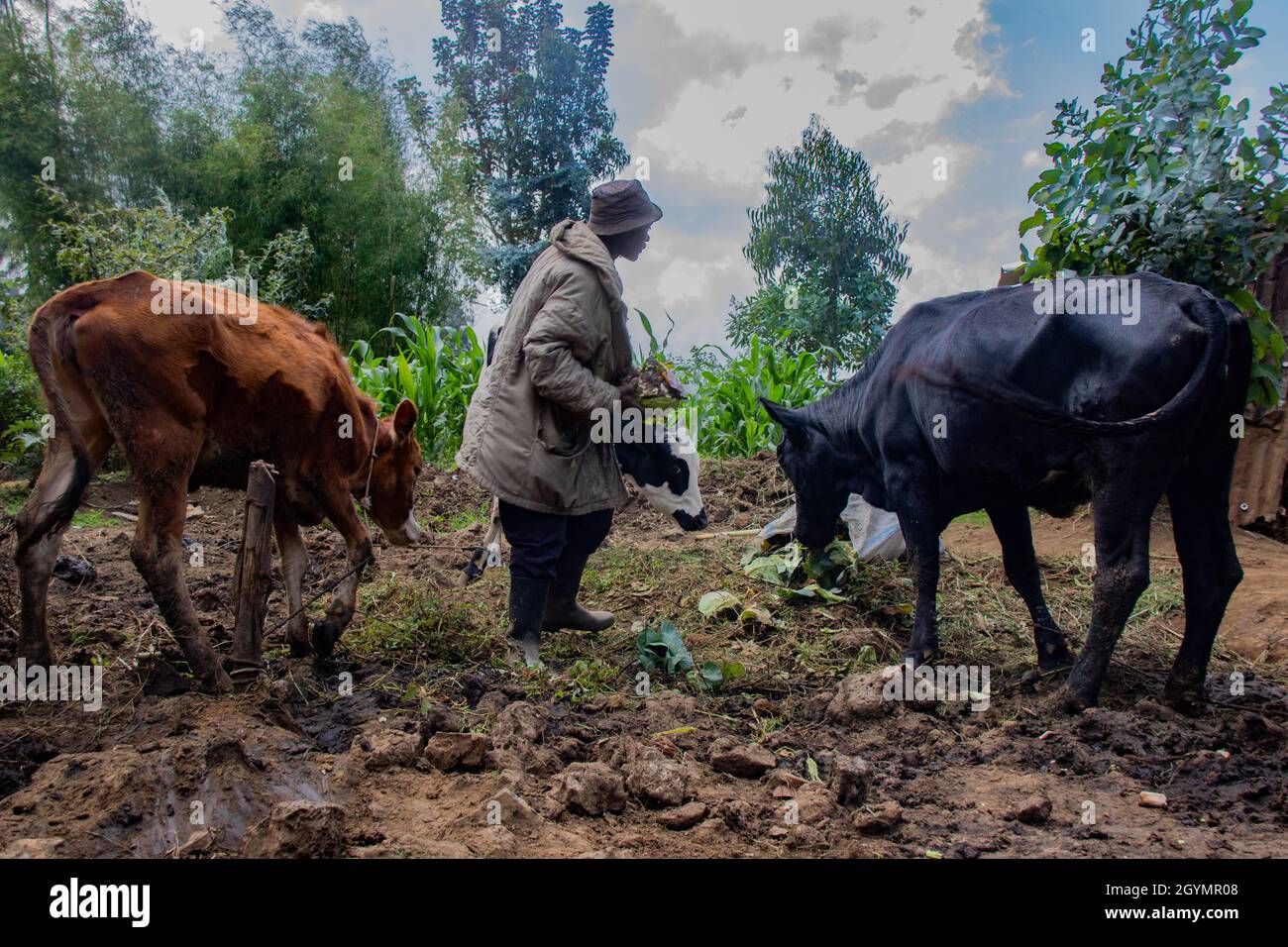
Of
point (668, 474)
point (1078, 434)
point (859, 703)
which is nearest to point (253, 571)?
point (668, 474)

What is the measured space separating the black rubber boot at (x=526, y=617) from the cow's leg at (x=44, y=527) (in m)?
1.86

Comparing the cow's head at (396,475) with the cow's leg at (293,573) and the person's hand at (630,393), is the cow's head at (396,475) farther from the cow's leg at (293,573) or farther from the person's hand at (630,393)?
the person's hand at (630,393)

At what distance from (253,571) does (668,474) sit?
200cm

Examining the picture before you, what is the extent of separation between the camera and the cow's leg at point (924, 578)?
15.6 feet

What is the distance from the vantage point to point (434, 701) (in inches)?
160

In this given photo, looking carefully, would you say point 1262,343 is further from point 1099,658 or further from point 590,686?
point 590,686

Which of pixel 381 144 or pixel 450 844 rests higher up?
pixel 381 144

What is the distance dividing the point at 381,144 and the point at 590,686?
69.7 feet

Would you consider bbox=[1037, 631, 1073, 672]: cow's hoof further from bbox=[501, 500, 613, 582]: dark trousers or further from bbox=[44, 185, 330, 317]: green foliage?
bbox=[44, 185, 330, 317]: green foliage

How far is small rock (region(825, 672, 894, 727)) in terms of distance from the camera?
408 cm

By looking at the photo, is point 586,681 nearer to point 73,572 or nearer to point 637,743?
point 637,743

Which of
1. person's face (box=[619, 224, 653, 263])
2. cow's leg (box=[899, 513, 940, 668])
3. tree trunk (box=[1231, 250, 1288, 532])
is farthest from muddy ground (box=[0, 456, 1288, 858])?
person's face (box=[619, 224, 653, 263])
